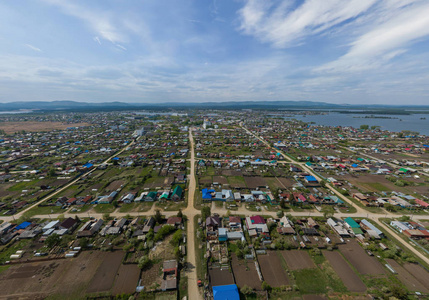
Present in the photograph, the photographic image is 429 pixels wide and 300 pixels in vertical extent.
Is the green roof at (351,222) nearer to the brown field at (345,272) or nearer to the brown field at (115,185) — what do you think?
the brown field at (345,272)

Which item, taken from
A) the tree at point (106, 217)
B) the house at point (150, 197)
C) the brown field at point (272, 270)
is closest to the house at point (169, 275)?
the brown field at point (272, 270)

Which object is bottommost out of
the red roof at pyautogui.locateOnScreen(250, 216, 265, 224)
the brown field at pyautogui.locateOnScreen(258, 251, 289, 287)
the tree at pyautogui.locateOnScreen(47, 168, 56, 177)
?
the brown field at pyautogui.locateOnScreen(258, 251, 289, 287)

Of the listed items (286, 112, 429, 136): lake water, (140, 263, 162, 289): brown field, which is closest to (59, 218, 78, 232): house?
(140, 263, 162, 289): brown field

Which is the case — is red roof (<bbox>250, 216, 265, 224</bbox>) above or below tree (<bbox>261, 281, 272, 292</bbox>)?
above

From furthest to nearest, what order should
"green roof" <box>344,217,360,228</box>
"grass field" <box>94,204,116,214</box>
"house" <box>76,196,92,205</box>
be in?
"house" <box>76,196,92,205</box> → "grass field" <box>94,204,116,214</box> → "green roof" <box>344,217,360,228</box>

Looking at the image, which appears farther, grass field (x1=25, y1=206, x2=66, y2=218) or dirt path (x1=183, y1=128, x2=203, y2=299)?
grass field (x1=25, y1=206, x2=66, y2=218)

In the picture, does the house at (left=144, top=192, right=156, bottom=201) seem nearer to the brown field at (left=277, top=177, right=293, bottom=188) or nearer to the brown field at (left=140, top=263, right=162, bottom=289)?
the brown field at (left=140, top=263, right=162, bottom=289)

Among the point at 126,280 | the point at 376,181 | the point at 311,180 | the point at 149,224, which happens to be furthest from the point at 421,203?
the point at 126,280
